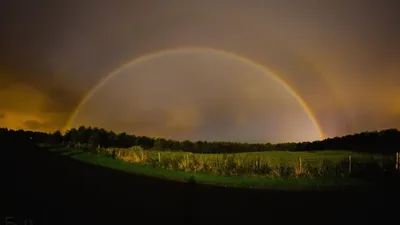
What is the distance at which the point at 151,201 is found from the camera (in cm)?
1521

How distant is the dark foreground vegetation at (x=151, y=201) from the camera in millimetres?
12242

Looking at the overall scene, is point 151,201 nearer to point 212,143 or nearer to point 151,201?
point 151,201

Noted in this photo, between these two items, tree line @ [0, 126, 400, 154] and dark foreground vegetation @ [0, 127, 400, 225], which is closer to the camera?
dark foreground vegetation @ [0, 127, 400, 225]

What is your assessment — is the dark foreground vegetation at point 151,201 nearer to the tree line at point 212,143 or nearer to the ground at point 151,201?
the ground at point 151,201

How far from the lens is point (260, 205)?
1595 centimetres

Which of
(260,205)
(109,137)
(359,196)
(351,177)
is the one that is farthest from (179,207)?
(109,137)

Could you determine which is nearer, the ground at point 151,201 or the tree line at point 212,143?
the ground at point 151,201

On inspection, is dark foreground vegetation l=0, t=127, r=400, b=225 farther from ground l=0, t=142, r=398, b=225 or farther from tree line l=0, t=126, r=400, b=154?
tree line l=0, t=126, r=400, b=154

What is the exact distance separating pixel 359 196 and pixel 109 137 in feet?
434

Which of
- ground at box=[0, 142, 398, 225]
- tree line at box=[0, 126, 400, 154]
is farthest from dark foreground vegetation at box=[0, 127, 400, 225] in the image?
tree line at box=[0, 126, 400, 154]

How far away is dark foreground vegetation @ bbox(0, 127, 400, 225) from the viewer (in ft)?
40.2

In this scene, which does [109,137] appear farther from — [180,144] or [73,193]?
[73,193]

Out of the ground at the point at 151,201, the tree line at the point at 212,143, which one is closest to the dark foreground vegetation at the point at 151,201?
the ground at the point at 151,201

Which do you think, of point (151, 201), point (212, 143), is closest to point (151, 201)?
point (151, 201)
